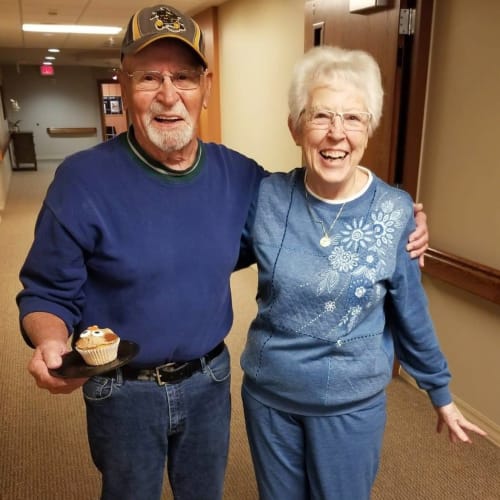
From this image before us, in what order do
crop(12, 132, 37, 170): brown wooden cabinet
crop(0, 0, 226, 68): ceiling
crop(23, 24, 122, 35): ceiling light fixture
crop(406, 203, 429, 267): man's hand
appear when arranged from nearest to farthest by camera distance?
crop(406, 203, 429, 267): man's hand → crop(0, 0, 226, 68): ceiling → crop(23, 24, 122, 35): ceiling light fixture → crop(12, 132, 37, 170): brown wooden cabinet

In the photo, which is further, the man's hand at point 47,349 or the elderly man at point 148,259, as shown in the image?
the elderly man at point 148,259

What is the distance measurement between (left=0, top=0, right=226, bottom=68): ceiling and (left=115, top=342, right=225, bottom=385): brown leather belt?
4.59 meters

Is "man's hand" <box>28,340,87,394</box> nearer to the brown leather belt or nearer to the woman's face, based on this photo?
the brown leather belt

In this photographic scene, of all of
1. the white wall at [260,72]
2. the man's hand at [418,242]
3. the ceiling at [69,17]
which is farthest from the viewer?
the ceiling at [69,17]

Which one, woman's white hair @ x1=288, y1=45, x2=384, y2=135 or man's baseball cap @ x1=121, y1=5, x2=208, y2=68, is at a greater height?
man's baseball cap @ x1=121, y1=5, x2=208, y2=68

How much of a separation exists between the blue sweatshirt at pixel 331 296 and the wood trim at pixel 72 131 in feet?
48.5

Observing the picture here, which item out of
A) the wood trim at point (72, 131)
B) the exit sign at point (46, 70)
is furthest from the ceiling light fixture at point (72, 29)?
the wood trim at point (72, 131)

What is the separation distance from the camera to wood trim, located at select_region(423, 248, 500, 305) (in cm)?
216

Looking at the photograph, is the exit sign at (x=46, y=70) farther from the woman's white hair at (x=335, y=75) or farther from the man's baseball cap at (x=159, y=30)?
the woman's white hair at (x=335, y=75)

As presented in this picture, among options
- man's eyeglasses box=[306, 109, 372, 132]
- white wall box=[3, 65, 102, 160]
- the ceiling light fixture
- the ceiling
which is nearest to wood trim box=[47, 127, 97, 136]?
white wall box=[3, 65, 102, 160]

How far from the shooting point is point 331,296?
112 centimetres

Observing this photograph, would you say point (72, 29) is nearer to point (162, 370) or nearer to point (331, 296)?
point (162, 370)

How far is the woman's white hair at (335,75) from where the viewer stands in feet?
3.67

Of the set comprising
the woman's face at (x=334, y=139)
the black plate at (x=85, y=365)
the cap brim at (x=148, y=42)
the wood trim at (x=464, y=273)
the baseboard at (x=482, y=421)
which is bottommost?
the baseboard at (x=482, y=421)
